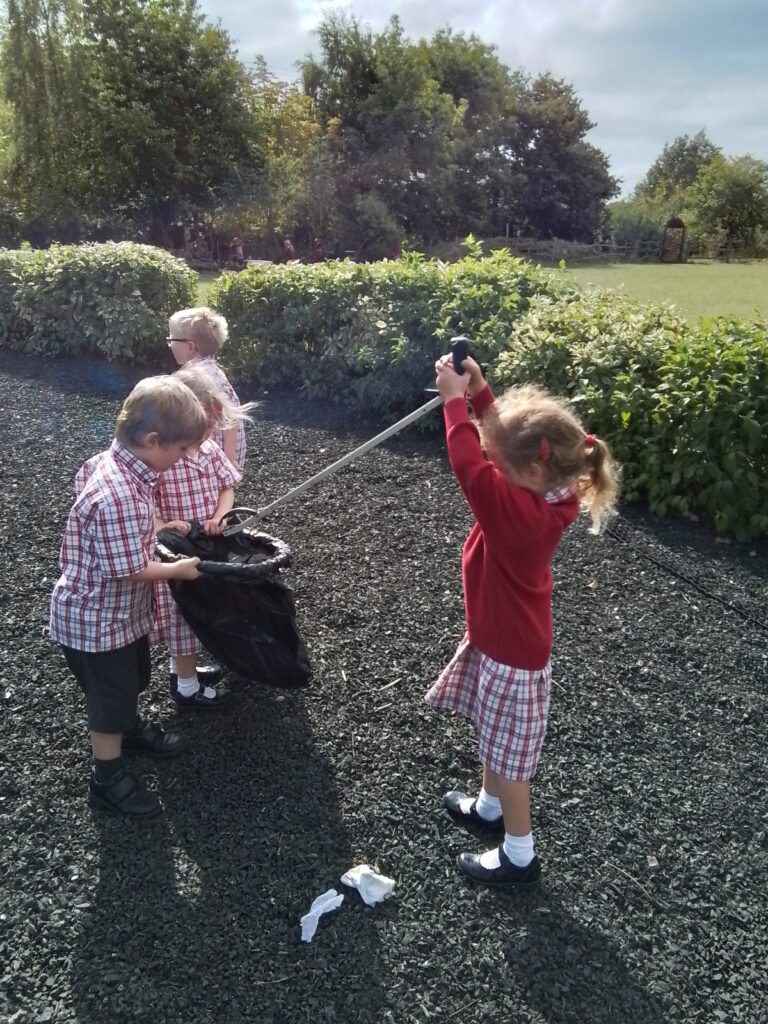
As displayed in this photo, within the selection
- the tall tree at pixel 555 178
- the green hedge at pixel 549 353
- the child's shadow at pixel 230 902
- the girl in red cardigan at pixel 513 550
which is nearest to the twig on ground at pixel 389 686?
the child's shadow at pixel 230 902

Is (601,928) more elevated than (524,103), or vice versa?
(524,103)

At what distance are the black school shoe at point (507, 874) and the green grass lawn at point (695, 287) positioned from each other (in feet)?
38.7

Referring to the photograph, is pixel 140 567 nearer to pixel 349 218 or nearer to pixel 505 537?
pixel 505 537

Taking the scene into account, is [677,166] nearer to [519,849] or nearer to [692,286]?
[692,286]

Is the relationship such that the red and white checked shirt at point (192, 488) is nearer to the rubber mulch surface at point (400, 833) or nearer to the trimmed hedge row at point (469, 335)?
the rubber mulch surface at point (400, 833)

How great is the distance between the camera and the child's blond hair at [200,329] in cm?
391

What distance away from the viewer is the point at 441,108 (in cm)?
3688

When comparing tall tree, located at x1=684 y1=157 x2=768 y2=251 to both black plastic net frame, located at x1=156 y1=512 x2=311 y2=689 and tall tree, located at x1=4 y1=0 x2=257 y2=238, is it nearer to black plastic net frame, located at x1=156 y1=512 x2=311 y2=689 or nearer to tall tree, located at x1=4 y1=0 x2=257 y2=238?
tall tree, located at x1=4 y1=0 x2=257 y2=238

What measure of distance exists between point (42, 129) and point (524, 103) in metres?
29.8

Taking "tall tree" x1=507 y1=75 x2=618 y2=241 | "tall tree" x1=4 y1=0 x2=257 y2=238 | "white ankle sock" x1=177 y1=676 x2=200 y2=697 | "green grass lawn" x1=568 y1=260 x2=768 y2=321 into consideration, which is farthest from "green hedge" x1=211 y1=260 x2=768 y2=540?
"tall tree" x1=507 y1=75 x2=618 y2=241

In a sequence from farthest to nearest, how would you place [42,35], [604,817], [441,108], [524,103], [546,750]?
[524,103]
[441,108]
[42,35]
[546,750]
[604,817]

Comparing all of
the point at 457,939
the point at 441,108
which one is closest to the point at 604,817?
the point at 457,939

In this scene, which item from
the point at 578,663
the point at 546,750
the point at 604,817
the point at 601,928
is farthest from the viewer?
the point at 578,663

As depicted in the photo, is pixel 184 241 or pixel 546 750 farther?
pixel 184 241
